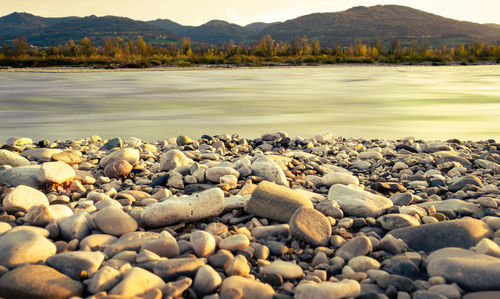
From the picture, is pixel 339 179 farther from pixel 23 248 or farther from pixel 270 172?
Result: pixel 23 248

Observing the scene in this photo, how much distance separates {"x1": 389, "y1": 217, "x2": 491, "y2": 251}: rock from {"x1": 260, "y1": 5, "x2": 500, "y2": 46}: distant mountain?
11474cm

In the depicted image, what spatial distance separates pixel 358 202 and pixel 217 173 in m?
1.12

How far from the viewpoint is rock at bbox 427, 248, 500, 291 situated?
1.89 metres

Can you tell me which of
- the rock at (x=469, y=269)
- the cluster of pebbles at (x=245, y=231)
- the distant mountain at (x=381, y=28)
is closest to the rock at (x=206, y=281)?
the cluster of pebbles at (x=245, y=231)

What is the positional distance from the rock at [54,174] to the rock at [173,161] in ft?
2.62

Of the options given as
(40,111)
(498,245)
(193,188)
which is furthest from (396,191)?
(40,111)

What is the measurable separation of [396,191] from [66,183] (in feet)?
7.87

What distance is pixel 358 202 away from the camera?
2.82 metres

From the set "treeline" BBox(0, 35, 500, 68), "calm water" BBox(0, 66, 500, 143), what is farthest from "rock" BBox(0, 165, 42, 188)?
"treeline" BBox(0, 35, 500, 68)

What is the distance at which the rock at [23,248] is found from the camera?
80.3 inches

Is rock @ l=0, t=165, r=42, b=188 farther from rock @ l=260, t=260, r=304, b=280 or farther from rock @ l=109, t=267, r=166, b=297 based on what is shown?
rock @ l=260, t=260, r=304, b=280

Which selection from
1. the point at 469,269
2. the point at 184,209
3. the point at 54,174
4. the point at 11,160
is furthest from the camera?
the point at 11,160

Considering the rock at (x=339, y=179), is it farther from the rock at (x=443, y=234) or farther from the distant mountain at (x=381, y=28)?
the distant mountain at (x=381, y=28)

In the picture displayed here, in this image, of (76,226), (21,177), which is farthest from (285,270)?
(21,177)
